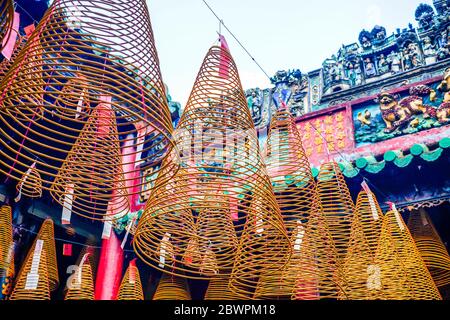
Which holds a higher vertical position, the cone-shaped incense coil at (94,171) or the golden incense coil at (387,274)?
the cone-shaped incense coil at (94,171)

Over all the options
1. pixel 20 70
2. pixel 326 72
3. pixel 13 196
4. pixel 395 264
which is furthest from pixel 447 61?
pixel 13 196

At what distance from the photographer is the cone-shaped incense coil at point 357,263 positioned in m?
3.67

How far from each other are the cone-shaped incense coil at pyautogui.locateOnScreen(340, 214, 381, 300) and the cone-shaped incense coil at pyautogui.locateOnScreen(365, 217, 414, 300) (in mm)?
61

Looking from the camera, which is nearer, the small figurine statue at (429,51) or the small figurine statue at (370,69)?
the small figurine statue at (429,51)

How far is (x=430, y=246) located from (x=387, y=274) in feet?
5.00

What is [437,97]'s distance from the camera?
5340 mm

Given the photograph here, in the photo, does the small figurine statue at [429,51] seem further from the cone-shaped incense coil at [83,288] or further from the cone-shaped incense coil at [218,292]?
the cone-shaped incense coil at [83,288]

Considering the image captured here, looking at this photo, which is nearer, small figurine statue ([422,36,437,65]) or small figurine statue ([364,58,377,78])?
small figurine statue ([422,36,437,65])

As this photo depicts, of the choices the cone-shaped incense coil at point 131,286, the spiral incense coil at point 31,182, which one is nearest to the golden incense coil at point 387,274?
the spiral incense coil at point 31,182

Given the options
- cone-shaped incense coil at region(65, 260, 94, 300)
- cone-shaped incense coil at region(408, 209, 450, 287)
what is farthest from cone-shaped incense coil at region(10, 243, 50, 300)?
cone-shaped incense coil at region(408, 209, 450, 287)

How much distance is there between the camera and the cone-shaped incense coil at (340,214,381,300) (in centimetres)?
367

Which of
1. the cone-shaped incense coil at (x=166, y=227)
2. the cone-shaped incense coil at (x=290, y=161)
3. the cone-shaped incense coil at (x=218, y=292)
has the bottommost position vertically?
the cone-shaped incense coil at (x=218, y=292)

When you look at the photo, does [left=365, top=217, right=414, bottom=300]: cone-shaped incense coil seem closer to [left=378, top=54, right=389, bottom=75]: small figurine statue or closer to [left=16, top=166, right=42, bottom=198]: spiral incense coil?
[left=16, top=166, right=42, bottom=198]: spiral incense coil

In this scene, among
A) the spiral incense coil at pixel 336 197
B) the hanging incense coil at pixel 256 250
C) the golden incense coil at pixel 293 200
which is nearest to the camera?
the hanging incense coil at pixel 256 250
